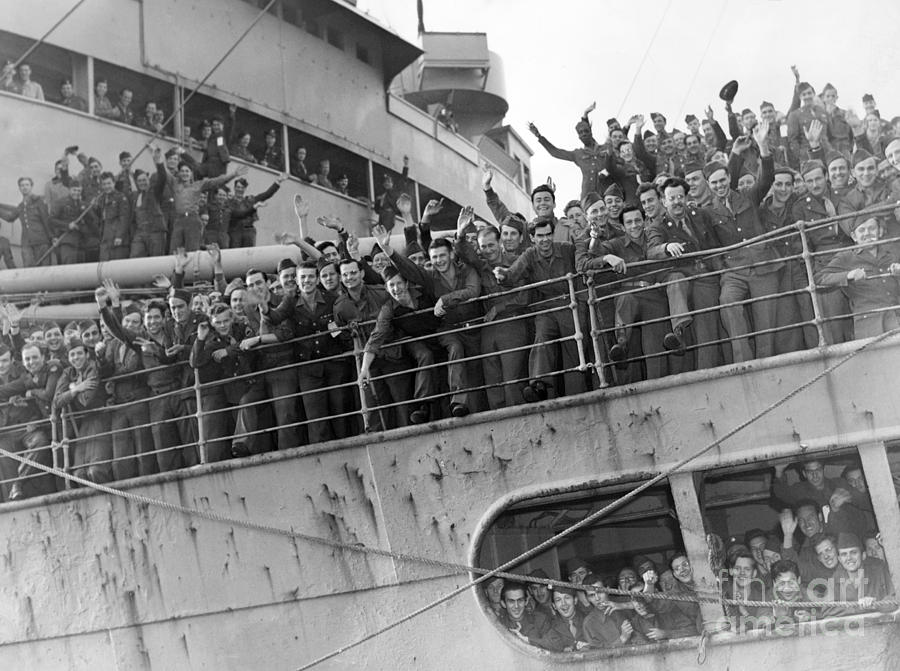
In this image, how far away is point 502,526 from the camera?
648 cm

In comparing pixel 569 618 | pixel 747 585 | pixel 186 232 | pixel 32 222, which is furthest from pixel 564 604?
pixel 32 222

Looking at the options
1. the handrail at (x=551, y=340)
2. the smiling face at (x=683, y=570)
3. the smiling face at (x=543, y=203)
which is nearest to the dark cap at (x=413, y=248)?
the handrail at (x=551, y=340)

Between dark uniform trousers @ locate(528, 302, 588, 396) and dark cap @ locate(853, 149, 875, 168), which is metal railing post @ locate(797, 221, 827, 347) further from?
dark uniform trousers @ locate(528, 302, 588, 396)

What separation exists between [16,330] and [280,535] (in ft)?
11.5

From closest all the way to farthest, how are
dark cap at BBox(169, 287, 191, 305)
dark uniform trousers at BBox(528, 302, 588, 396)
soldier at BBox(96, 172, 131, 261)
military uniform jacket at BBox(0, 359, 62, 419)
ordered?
dark uniform trousers at BBox(528, 302, 588, 396)
dark cap at BBox(169, 287, 191, 305)
military uniform jacket at BBox(0, 359, 62, 419)
soldier at BBox(96, 172, 131, 261)

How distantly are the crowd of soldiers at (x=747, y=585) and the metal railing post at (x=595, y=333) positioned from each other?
106 cm

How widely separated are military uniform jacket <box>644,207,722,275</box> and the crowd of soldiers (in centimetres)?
138

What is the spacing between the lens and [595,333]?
6344 mm

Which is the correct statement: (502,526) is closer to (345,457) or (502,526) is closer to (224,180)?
(345,457)

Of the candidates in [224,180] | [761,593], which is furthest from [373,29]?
[761,593]

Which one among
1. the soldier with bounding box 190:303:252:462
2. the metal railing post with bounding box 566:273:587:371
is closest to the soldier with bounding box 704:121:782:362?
the metal railing post with bounding box 566:273:587:371

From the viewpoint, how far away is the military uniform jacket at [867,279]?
5.88m

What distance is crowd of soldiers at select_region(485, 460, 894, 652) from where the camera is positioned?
5672 millimetres

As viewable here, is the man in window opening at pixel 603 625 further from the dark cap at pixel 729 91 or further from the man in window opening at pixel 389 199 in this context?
the man in window opening at pixel 389 199
